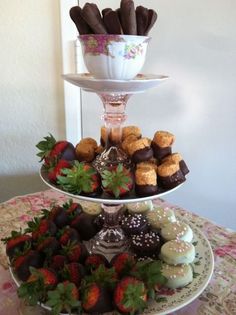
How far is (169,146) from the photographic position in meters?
0.75

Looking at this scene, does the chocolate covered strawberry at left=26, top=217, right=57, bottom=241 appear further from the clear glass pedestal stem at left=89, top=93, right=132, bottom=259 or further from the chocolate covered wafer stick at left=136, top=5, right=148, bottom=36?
the chocolate covered wafer stick at left=136, top=5, right=148, bottom=36

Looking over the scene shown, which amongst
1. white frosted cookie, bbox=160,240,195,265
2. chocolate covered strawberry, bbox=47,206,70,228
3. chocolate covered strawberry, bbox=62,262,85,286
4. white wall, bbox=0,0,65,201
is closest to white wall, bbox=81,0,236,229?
white wall, bbox=0,0,65,201

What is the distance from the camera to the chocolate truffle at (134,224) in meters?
0.83

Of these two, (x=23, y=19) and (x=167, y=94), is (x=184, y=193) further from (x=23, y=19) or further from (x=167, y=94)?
(x=23, y=19)

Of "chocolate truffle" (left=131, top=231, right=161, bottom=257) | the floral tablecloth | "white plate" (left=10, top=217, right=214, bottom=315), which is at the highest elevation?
"chocolate truffle" (left=131, top=231, right=161, bottom=257)

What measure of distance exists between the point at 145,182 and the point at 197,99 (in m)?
0.86

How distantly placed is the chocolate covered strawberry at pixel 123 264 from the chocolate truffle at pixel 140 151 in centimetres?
20

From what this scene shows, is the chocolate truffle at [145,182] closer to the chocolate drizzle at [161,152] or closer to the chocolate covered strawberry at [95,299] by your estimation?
the chocolate drizzle at [161,152]

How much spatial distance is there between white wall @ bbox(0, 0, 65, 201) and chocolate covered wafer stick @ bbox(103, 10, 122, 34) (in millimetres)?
810

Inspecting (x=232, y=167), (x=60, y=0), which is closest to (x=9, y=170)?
(x=60, y=0)

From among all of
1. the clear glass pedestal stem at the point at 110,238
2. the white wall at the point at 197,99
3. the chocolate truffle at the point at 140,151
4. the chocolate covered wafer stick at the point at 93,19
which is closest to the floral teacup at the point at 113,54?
the chocolate covered wafer stick at the point at 93,19

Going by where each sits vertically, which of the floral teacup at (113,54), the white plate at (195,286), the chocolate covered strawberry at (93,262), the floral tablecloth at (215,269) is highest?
the floral teacup at (113,54)

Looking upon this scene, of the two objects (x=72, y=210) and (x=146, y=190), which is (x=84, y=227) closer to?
(x=72, y=210)

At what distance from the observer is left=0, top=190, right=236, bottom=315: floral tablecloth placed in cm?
67
